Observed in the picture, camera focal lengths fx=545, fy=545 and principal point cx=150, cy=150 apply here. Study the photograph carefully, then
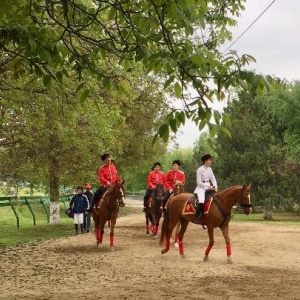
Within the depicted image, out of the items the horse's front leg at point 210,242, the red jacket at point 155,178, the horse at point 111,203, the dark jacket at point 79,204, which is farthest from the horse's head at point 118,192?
the dark jacket at point 79,204

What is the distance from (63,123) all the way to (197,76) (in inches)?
548

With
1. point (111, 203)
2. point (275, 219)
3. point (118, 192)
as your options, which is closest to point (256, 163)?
point (275, 219)

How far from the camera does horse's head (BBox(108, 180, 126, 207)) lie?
16705 mm

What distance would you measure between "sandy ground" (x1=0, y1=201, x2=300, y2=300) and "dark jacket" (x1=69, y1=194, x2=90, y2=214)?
14.6ft

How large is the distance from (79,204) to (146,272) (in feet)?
37.8

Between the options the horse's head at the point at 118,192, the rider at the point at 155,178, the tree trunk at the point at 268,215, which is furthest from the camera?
the tree trunk at the point at 268,215

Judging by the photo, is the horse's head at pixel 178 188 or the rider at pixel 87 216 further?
the rider at pixel 87 216

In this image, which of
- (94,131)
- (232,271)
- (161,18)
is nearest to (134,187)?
(94,131)

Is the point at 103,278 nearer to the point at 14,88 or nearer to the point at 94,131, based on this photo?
the point at 14,88

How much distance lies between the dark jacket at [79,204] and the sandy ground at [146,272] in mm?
4443

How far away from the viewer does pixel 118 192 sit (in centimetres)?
1680

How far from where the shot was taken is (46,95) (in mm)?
16188

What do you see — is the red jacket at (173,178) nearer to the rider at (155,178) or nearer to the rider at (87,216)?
the rider at (155,178)

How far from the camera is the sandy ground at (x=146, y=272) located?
9.67 metres
